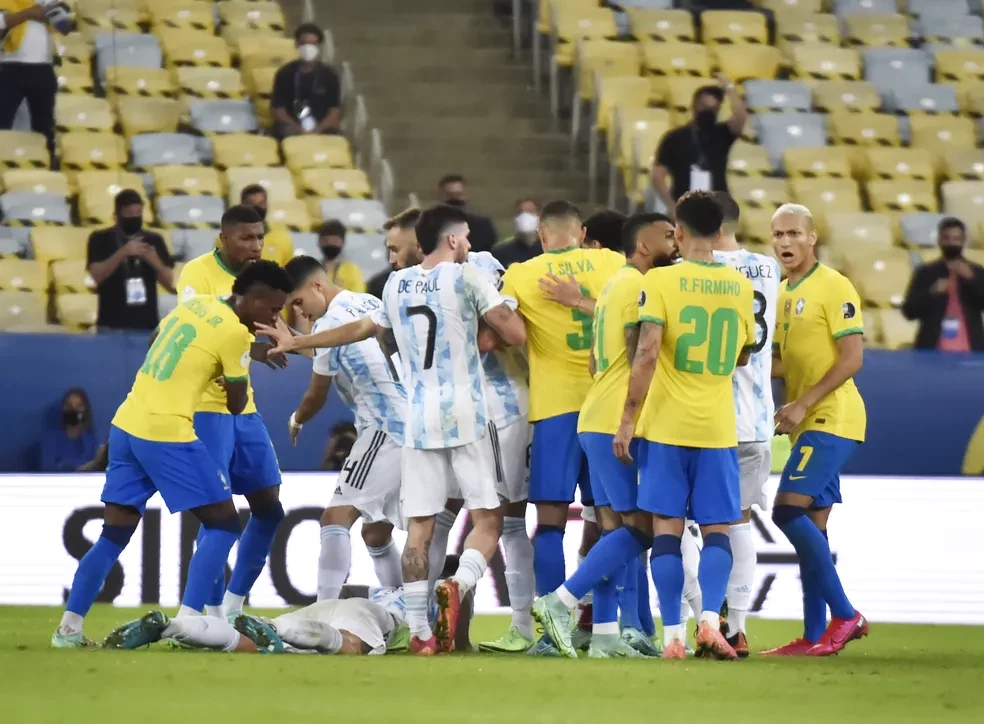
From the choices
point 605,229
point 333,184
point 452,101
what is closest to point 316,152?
point 333,184

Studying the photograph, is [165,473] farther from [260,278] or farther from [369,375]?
[369,375]

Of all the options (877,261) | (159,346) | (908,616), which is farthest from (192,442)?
(877,261)

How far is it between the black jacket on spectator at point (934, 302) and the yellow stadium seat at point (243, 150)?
5537 millimetres

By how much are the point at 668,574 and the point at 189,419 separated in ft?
7.64

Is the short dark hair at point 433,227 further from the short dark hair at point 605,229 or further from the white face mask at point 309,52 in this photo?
the white face mask at point 309,52

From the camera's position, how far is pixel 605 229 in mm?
9617

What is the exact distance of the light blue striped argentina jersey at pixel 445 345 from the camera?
8688 mm

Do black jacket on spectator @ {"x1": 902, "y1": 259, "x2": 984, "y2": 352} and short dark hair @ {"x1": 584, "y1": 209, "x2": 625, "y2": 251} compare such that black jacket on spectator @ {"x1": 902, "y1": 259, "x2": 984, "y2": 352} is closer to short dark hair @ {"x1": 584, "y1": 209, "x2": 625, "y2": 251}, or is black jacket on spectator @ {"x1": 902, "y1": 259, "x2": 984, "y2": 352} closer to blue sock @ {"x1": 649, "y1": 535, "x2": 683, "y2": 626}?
short dark hair @ {"x1": 584, "y1": 209, "x2": 625, "y2": 251}

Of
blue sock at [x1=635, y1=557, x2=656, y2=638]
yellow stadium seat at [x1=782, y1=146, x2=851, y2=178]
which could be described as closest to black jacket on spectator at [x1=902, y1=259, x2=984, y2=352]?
yellow stadium seat at [x1=782, y1=146, x2=851, y2=178]

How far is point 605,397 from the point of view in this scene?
28.3 ft

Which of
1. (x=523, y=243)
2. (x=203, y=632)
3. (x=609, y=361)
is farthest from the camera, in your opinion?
(x=523, y=243)

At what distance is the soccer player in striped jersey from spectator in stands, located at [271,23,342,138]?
595cm

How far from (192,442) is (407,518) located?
112 cm

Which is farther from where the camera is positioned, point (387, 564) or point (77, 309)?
point (77, 309)
